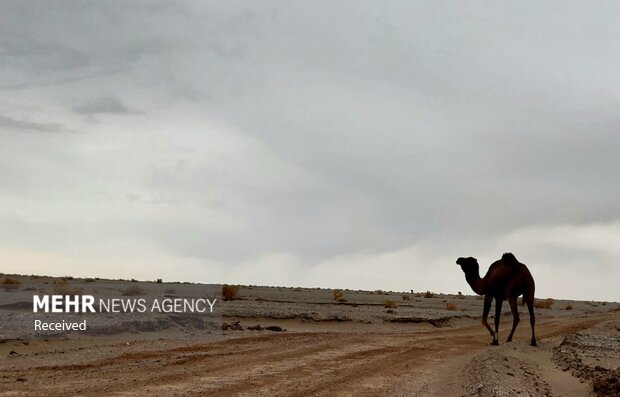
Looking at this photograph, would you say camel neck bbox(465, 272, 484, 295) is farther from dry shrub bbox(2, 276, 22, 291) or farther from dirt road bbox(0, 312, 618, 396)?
dry shrub bbox(2, 276, 22, 291)

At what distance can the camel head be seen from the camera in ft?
91.0

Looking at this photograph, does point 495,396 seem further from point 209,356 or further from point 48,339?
point 48,339

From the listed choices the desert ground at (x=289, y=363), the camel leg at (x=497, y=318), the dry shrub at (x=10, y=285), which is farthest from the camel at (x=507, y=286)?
the dry shrub at (x=10, y=285)

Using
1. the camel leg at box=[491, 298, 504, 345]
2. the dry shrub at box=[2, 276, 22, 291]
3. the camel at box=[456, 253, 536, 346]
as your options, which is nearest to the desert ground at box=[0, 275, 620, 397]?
the camel leg at box=[491, 298, 504, 345]

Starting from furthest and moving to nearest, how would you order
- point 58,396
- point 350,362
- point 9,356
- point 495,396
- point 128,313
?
point 128,313 < point 9,356 < point 350,362 < point 495,396 < point 58,396

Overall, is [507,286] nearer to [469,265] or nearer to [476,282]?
[476,282]

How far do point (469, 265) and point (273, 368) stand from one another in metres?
13.9

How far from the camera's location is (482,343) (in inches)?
1017

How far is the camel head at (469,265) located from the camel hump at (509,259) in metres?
2.22

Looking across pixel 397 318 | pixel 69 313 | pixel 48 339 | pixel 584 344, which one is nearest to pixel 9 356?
pixel 48 339

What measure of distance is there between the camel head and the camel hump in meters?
2.22

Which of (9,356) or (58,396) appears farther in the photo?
(9,356)

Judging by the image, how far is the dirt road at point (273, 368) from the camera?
1290cm

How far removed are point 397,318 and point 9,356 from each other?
23.5 metres
